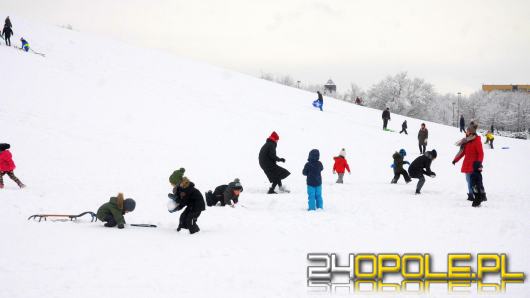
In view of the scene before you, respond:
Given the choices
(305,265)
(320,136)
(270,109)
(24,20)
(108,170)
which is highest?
(24,20)

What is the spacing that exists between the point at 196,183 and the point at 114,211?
641cm

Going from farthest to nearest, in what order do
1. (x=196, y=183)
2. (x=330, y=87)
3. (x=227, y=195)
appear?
(x=330, y=87), (x=196, y=183), (x=227, y=195)

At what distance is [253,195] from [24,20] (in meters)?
34.9

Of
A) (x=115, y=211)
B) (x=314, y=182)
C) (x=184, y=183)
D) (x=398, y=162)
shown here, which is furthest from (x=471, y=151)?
(x=115, y=211)

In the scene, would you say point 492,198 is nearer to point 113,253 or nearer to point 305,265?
point 305,265

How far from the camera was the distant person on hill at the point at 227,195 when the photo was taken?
34.9 feet

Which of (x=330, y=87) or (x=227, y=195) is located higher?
(x=330, y=87)

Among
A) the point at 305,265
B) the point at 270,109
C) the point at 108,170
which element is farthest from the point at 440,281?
the point at 270,109

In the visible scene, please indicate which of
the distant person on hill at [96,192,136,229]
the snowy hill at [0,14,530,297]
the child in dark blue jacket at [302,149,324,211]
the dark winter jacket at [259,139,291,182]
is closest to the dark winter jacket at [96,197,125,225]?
the distant person on hill at [96,192,136,229]

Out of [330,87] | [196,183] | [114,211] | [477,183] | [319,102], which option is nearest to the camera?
[114,211]

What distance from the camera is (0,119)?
58.0 feet

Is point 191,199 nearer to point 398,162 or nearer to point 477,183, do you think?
point 477,183

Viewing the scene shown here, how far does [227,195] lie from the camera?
10680 mm

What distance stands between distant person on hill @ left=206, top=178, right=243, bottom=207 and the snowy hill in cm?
64
